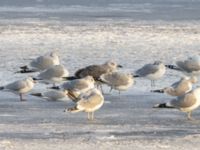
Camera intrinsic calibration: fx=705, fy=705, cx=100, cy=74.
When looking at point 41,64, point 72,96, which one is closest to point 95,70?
point 41,64

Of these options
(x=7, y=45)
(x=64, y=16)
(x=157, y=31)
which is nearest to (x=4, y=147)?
(x=7, y=45)

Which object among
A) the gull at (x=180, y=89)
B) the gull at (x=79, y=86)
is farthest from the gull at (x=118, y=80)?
the gull at (x=180, y=89)

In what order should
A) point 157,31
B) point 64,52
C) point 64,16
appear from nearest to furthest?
point 64,52 → point 157,31 → point 64,16

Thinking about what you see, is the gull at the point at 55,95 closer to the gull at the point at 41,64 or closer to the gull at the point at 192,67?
the gull at the point at 41,64

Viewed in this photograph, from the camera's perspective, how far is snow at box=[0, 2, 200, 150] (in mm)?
8312

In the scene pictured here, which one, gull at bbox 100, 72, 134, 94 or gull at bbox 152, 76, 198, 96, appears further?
gull at bbox 100, 72, 134, 94

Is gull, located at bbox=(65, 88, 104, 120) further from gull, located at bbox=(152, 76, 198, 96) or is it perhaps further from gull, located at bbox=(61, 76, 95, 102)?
gull, located at bbox=(152, 76, 198, 96)

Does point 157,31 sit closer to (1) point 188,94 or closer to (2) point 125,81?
(2) point 125,81

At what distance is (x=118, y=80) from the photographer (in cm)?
1251

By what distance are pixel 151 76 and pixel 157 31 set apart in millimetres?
13011

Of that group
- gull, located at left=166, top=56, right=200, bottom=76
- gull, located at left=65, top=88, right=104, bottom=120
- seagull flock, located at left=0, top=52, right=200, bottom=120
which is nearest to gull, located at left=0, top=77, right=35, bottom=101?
seagull flock, located at left=0, top=52, right=200, bottom=120

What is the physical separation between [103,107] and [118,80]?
1.22m

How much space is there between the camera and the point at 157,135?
8.75 metres

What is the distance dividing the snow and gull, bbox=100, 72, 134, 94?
0.19m
